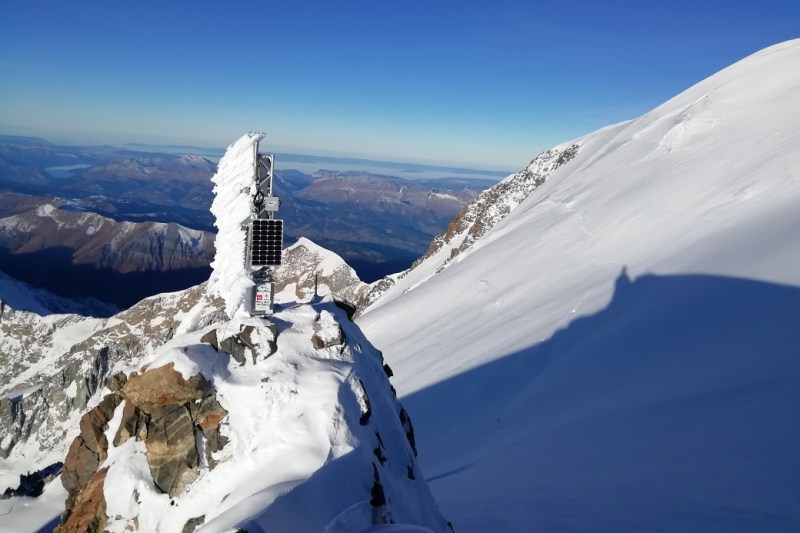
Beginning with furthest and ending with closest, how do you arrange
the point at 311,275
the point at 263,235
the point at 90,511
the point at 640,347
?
the point at 311,275 < the point at 640,347 < the point at 263,235 < the point at 90,511

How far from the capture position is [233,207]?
13766 mm

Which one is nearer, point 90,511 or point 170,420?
point 90,511

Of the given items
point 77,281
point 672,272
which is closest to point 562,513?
point 672,272

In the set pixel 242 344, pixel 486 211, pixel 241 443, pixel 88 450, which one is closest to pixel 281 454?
pixel 241 443

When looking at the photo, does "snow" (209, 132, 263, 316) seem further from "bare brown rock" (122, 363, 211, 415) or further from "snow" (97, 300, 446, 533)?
"bare brown rock" (122, 363, 211, 415)

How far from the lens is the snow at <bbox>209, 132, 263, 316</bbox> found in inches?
532

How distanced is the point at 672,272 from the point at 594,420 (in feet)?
32.9

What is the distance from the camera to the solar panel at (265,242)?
43.9 feet

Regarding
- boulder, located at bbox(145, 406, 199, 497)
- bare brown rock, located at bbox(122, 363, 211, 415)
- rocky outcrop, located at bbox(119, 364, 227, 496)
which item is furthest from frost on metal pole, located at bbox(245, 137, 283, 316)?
boulder, located at bbox(145, 406, 199, 497)

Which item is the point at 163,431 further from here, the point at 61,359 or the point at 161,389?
the point at 61,359

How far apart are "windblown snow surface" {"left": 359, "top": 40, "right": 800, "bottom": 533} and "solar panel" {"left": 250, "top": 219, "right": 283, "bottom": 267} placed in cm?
864

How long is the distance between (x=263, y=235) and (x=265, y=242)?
0.68 ft

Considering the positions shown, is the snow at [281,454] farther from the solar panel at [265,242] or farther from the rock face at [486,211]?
the rock face at [486,211]

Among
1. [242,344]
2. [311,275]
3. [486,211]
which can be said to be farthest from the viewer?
[311,275]
